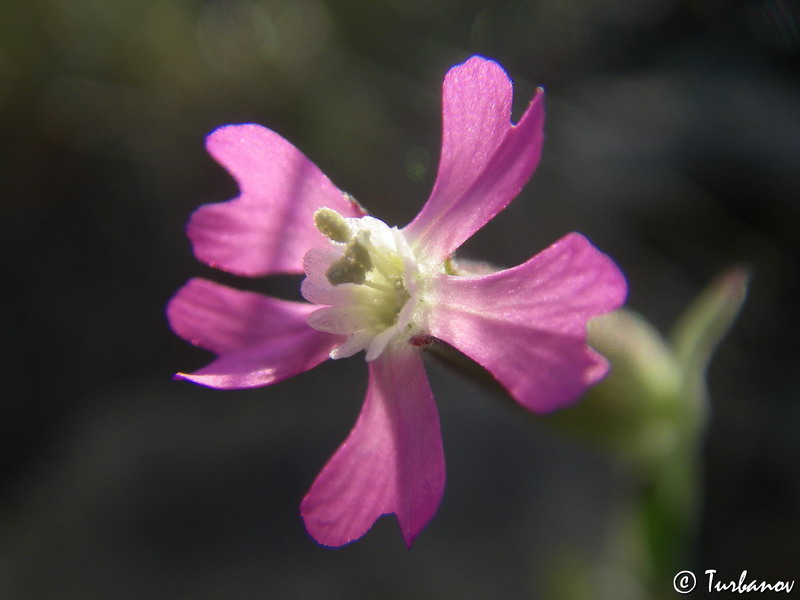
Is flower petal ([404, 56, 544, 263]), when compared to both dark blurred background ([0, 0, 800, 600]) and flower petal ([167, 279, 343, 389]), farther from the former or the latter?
dark blurred background ([0, 0, 800, 600])

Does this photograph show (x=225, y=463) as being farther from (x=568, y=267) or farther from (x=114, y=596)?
(x=568, y=267)

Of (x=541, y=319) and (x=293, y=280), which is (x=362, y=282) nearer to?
(x=541, y=319)

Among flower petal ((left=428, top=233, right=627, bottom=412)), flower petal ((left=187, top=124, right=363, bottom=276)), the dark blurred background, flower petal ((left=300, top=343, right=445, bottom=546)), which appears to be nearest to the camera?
flower petal ((left=428, top=233, right=627, bottom=412))

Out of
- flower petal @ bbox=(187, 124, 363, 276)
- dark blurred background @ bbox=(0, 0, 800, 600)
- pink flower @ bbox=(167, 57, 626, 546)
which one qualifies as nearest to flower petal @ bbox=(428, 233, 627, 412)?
pink flower @ bbox=(167, 57, 626, 546)

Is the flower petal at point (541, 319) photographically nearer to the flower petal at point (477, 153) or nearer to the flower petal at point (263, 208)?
the flower petal at point (477, 153)

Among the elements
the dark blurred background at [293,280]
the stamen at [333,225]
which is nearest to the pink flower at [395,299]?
the stamen at [333,225]

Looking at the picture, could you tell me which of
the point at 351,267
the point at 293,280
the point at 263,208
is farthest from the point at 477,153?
the point at 293,280

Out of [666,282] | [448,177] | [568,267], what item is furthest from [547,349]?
[666,282]

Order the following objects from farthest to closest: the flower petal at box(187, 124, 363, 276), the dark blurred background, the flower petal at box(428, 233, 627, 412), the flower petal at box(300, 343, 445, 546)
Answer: the dark blurred background < the flower petal at box(187, 124, 363, 276) < the flower petal at box(300, 343, 445, 546) < the flower petal at box(428, 233, 627, 412)
